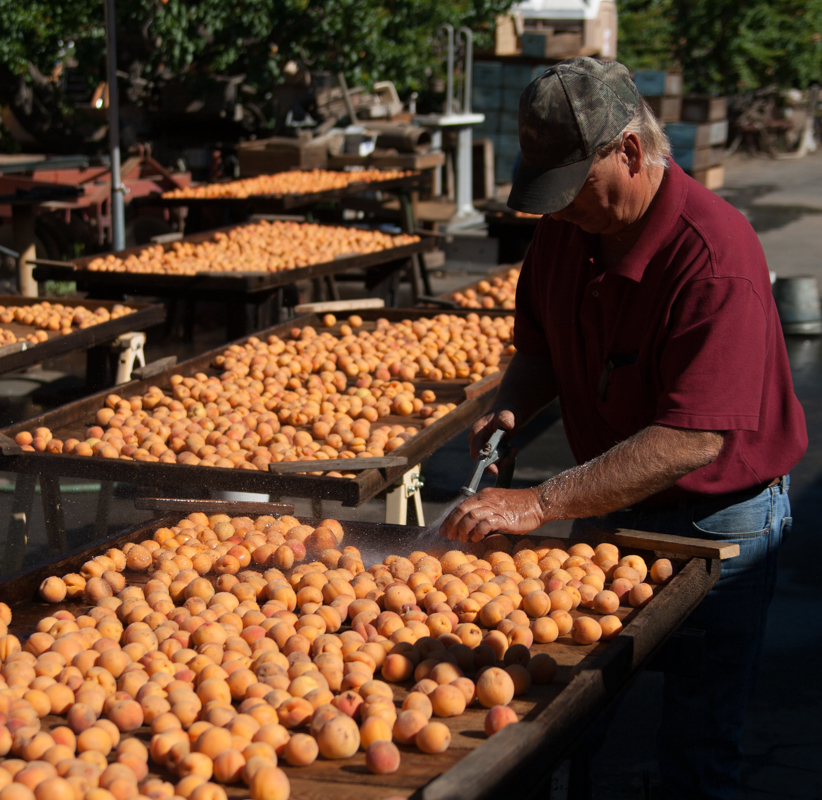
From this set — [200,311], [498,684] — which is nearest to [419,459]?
[498,684]

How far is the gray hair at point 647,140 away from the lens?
7.48ft

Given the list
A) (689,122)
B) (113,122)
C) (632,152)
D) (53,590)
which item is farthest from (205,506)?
(689,122)

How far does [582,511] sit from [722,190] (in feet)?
63.1

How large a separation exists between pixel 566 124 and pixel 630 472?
81cm

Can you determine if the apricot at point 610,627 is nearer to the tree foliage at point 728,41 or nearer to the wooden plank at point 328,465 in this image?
the wooden plank at point 328,465

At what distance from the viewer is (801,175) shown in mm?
22641

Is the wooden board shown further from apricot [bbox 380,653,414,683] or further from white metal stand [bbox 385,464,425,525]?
apricot [bbox 380,653,414,683]

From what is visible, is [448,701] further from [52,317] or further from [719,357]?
[52,317]

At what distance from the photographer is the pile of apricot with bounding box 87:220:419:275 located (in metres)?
7.07

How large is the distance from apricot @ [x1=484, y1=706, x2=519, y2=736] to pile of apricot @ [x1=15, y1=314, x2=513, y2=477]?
5.26 ft

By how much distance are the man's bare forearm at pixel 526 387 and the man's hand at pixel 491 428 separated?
2.0 inches

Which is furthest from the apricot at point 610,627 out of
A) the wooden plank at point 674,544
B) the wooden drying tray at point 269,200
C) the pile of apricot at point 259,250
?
the wooden drying tray at point 269,200

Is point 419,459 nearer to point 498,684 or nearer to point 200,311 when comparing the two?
point 498,684

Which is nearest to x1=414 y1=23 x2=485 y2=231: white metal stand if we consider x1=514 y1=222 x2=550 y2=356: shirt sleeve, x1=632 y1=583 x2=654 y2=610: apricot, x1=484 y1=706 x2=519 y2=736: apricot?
x1=514 y1=222 x2=550 y2=356: shirt sleeve
